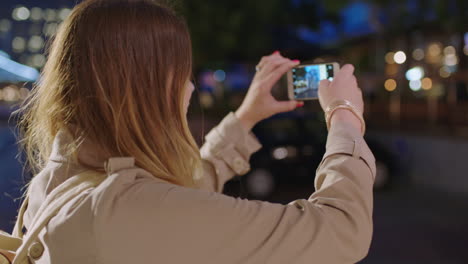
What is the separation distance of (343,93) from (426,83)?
1581 centimetres

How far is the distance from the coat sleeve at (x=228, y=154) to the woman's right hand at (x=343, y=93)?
0.55 m

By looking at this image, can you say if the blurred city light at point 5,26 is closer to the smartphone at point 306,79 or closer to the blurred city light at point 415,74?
the blurred city light at point 415,74

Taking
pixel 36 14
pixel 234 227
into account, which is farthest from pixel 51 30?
pixel 36 14

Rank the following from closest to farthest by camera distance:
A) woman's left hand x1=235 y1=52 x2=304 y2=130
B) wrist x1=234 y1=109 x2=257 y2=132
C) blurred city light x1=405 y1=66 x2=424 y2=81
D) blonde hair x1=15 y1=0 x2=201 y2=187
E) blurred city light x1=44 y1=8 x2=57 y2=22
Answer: blonde hair x1=15 y1=0 x2=201 y2=187
woman's left hand x1=235 y1=52 x2=304 y2=130
wrist x1=234 y1=109 x2=257 y2=132
blurred city light x1=44 y1=8 x2=57 y2=22
blurred city light x1=405 y1=66 x2=424 y2=81

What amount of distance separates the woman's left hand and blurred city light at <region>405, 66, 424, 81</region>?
15.5 metres

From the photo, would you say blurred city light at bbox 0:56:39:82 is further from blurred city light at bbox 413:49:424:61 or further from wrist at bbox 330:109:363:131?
wrist at bbox 330:109:363:131

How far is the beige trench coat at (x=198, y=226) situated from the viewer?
35.1 inches

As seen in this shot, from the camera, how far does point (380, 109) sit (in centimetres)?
Answer: 1493

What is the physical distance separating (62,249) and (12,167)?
31.4 feet

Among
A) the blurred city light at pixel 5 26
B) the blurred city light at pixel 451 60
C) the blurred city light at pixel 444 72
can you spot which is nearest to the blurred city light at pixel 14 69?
the blurred city light at pixel 5 26

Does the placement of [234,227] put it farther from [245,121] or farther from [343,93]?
[245,121]

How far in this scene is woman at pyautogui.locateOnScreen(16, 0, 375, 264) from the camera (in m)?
0.90

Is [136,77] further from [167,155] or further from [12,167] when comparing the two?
[12,167]

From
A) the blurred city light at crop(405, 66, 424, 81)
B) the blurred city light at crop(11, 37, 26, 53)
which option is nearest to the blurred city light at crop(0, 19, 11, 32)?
the blurred city light at crop(11, 37, 26, 53)
